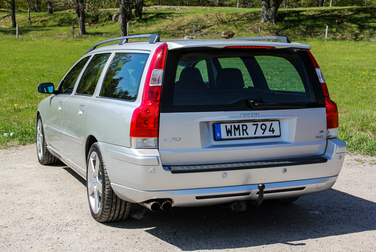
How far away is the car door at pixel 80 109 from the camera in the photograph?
14.9 feet

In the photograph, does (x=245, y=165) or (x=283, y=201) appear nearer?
(x=245, y=165)

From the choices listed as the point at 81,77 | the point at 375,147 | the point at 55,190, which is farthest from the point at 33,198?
the point at 375,147

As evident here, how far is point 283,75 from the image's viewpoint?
4.22 metres

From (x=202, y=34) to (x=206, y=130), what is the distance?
121 ft

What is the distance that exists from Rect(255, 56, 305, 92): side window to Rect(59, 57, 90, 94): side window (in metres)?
2.30

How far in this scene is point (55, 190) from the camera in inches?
208

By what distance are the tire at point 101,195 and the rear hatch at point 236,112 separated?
787 millimetres

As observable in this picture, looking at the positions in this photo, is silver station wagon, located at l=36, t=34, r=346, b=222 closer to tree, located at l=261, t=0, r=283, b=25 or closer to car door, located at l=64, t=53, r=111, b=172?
car door, located at l=64, t=53, r=111, b=172

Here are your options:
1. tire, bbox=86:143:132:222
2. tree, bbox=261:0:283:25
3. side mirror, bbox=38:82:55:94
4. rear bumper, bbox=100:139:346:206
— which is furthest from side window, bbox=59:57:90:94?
tree, bbox=261:0:283:25

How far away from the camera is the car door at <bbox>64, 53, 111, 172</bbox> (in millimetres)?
4555

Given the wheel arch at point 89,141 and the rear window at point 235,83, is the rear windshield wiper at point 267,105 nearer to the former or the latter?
the rear window at point 235,83

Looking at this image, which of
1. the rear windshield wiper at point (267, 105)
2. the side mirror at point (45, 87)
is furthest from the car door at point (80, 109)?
the rear windshield wiper at point (267, 105)

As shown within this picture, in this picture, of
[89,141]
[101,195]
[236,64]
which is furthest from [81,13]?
[101,195]

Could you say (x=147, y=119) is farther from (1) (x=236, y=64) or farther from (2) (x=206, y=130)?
(1) (x=236, y=64)
